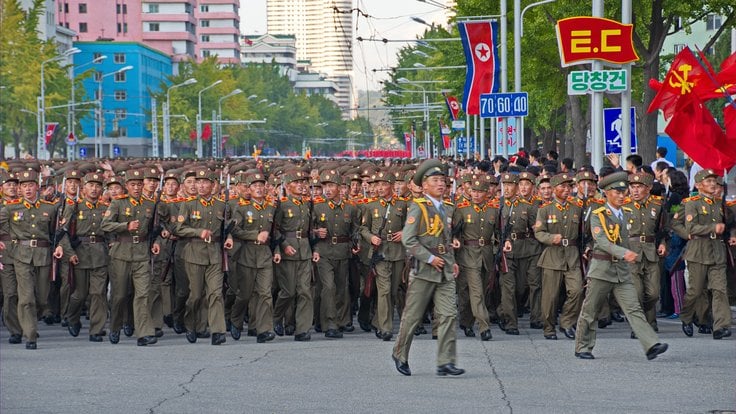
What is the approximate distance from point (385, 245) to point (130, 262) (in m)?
2.81

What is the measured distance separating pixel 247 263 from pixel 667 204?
17.6 ft

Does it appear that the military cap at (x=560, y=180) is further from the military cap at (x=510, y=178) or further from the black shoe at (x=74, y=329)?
the black shoe at (x=74, y=329)

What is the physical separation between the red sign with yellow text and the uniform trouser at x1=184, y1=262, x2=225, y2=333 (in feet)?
26.4

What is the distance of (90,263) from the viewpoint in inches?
636

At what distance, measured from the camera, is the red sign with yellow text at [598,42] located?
2138 centimetres

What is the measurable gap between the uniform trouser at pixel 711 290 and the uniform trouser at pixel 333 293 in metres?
3.83

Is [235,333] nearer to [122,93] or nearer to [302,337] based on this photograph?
[302,337]

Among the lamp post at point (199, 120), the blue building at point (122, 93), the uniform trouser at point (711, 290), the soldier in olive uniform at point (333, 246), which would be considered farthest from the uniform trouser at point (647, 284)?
the blue building at point (122, 93)

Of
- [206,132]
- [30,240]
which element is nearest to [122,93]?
[206,132]

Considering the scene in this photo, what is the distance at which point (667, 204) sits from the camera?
17.6 metres

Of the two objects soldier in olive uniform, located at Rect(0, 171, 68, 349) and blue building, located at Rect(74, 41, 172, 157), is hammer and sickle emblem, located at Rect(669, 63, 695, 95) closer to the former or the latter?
soldier in olive uniform, located at Rect(0, 171, 68, 349)

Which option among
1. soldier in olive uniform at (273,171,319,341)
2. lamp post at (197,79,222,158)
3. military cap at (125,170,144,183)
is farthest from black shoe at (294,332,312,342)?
lamp post at (197,79,222,158)

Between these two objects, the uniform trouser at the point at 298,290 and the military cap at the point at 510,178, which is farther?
the military cap at the point at 510,178

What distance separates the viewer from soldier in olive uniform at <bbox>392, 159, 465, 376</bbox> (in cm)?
1252
